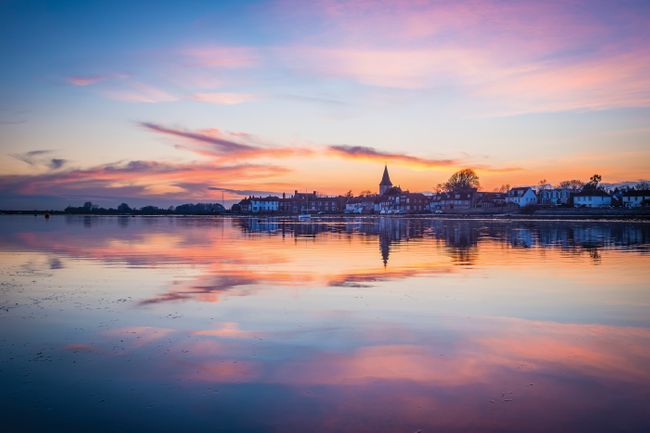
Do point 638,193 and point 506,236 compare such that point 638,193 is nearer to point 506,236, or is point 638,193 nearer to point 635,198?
point 635,198

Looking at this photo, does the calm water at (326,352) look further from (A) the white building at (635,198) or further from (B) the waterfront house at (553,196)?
(B) the waterfront house at (553,196)

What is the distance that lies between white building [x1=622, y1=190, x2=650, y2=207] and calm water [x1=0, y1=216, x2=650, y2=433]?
135 m

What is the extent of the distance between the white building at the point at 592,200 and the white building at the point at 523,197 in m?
13.6

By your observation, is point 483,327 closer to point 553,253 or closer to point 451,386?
point 451,386

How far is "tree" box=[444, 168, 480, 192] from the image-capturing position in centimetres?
17425

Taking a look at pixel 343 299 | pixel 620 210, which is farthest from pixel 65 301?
pixel 620 210

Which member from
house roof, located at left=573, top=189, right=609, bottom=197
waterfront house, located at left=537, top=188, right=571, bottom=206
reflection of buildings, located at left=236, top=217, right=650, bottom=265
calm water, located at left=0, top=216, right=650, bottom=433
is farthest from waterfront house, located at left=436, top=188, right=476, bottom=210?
calm water, located at left=0, top=216, right=650, bottom=433

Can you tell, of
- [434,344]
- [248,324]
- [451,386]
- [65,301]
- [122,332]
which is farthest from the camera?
[65,301]

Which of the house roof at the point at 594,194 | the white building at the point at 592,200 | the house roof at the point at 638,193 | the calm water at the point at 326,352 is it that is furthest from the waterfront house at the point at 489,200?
the calm water at the point at 326,352

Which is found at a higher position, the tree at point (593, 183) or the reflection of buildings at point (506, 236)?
the tree at point (593, 183)

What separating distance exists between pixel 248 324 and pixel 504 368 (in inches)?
243

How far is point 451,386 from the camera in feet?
27.7

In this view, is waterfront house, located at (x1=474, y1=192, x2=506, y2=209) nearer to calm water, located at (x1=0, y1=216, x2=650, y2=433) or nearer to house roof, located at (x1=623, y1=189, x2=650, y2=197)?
house roof, located at (x1=623, y1=189, x2=650, y2=197)

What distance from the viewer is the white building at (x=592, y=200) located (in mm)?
140250
